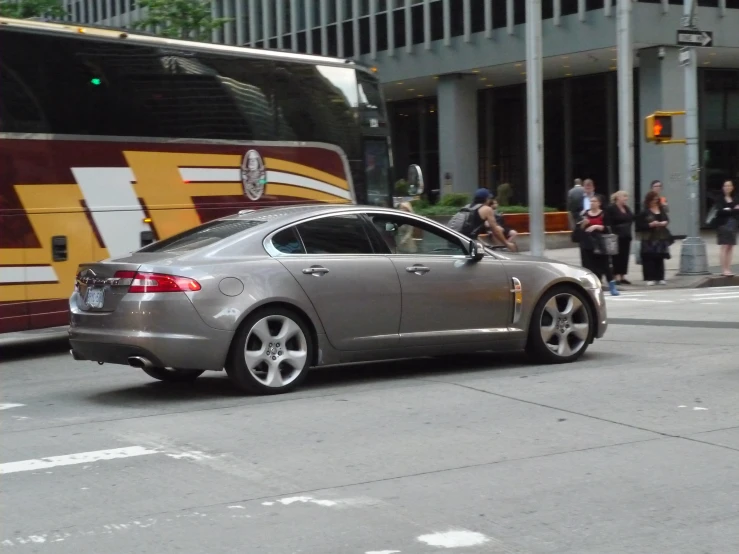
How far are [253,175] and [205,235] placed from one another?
16.6 feet

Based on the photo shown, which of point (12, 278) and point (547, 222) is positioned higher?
point (12, 278)

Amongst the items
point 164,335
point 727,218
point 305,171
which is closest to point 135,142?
point 305,171

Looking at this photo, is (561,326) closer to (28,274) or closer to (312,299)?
(312,299)

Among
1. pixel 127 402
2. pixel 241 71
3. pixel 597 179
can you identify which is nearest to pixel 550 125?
pixel 597 179

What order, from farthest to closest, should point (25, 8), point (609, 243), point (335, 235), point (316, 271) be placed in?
point (25, 8) < point (609, 243) < point (335, 235) < point (316, 271)

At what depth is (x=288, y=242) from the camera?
9.34 metres

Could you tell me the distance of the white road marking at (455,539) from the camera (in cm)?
517

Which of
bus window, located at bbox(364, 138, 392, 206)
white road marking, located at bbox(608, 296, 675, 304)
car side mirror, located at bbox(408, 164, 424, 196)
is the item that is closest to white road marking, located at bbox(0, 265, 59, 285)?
bus window, located at bbox(364, 138, 392, 206)

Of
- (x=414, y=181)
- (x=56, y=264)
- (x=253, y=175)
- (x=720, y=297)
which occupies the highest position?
(x=253, y=175)

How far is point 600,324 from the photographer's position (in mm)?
10805

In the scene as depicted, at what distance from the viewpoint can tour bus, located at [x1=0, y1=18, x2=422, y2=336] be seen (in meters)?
12.1

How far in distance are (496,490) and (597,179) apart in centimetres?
3490

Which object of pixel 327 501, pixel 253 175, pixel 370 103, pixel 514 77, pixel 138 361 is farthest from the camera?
pixel 514 77

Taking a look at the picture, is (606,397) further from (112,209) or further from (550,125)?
(550,125)
